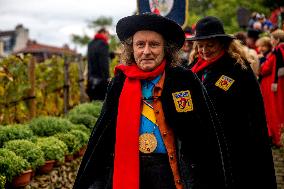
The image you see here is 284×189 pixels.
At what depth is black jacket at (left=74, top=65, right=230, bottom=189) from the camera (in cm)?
349

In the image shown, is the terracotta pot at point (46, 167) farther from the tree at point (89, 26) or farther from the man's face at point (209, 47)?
→ the tree at point (89, 26)

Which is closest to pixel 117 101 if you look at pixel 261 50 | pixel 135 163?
pixel 135 163

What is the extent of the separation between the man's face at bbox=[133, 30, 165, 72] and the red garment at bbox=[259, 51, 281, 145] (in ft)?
20.4

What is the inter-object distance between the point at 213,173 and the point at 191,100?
49 centimetres

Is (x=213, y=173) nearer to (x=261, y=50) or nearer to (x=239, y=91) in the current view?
(x=239, y=91)

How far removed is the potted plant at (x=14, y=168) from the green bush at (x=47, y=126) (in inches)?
63.3

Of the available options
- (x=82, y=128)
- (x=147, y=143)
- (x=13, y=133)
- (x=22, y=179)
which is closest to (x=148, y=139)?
(x=147, y=143)

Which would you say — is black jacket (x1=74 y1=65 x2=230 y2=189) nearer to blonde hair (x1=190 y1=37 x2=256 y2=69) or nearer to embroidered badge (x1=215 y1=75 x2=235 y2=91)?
embroidered badge (x1=215 y1=75 x2=235 y2=91)

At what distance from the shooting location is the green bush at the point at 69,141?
717 cm

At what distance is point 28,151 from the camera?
5914 mm

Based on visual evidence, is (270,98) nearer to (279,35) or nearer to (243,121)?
(279,35)

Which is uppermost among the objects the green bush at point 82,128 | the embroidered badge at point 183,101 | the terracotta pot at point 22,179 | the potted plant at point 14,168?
the embroidered badge at point 183,101

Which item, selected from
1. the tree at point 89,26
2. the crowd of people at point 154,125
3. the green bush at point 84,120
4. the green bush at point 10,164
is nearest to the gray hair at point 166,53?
the crowd of people at point 154,125

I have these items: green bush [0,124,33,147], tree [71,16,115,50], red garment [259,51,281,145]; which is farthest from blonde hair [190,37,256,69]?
tree [71,16,115,50]
